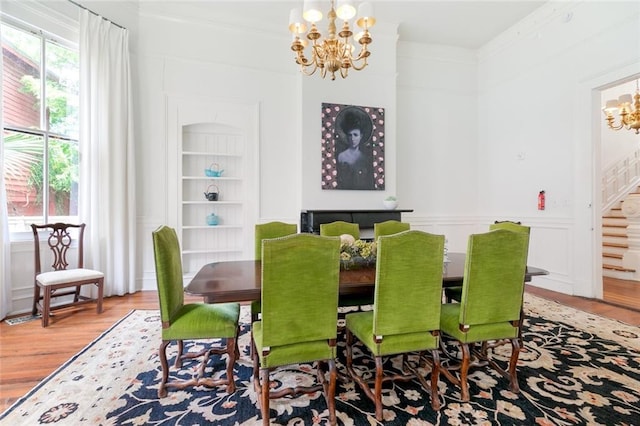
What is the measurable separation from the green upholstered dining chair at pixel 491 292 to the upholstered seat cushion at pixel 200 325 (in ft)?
4.80

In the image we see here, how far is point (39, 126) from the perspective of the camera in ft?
11.9

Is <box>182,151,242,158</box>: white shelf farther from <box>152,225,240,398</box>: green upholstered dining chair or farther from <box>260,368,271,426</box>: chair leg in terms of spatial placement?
<box>260,368,271,426</box>: chair leg

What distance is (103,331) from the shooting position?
2.94 m

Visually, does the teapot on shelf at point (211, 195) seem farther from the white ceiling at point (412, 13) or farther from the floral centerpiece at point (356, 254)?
the floral centerpiece at point (356, 254)

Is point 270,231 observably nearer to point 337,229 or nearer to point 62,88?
point 337,229

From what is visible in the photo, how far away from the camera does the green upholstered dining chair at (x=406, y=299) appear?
169 centimetres

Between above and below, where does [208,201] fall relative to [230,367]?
above

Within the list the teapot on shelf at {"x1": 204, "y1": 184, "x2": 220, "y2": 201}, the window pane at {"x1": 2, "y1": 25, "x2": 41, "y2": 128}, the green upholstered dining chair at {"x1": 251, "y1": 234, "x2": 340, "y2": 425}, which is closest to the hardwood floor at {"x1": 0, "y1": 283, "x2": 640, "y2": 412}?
the teapot on shelf at {"x1": 204, "y1": 184, "x2": 220, "y2": 201}

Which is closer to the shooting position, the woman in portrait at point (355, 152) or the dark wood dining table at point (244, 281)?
the dark wood dining table at point (244, 281)

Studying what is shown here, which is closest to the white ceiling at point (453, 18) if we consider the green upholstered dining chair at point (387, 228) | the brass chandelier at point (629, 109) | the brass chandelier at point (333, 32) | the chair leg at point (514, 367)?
the brass chandelier at point (629, 109)

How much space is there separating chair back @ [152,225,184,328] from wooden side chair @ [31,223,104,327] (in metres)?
1.93

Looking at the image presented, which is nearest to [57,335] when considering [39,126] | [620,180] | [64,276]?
[64,276]

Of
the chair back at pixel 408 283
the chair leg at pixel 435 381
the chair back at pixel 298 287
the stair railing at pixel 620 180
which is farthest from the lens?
the stair railing at pixel 620 180

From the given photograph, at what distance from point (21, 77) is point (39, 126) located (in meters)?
0.55
